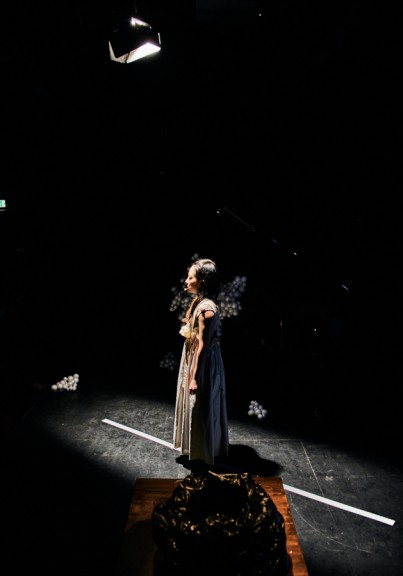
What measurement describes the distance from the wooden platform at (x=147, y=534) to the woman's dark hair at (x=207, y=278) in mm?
1362

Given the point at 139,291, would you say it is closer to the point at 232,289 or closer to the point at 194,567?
the point at 232,289

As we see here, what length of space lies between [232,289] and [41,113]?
11.8ft

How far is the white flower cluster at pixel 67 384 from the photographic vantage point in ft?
15.0

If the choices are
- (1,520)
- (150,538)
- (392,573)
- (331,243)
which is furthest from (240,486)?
(331,243)

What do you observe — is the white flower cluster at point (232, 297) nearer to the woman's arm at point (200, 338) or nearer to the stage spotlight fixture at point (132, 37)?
the woman's arm at point (200, 338)

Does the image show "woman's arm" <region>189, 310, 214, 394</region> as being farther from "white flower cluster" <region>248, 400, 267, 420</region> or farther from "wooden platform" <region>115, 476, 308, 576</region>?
"white flower cluster" <region>248, 400, 267, 420</region>

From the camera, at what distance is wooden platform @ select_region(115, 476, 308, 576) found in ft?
5.12

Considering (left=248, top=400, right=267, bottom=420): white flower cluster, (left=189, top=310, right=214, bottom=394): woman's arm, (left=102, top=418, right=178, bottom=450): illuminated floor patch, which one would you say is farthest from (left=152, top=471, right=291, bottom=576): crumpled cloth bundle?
(left=248, top=400, right=267, bottom=420): white flower cluster

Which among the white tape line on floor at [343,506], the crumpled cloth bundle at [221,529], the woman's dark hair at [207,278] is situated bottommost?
the white tape line on floor at [343,506]

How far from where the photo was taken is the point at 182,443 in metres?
3.01

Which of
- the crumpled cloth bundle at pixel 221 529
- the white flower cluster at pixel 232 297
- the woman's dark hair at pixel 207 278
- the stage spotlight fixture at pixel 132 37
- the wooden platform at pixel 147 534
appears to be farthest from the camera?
the white flower cluster at pixel 232 297

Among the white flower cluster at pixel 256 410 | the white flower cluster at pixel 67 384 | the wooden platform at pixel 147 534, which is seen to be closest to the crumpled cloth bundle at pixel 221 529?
the wooden platform at pixel 147 534

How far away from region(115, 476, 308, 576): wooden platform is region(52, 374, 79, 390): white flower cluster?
279 centimetres

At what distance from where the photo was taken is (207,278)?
276 cm
